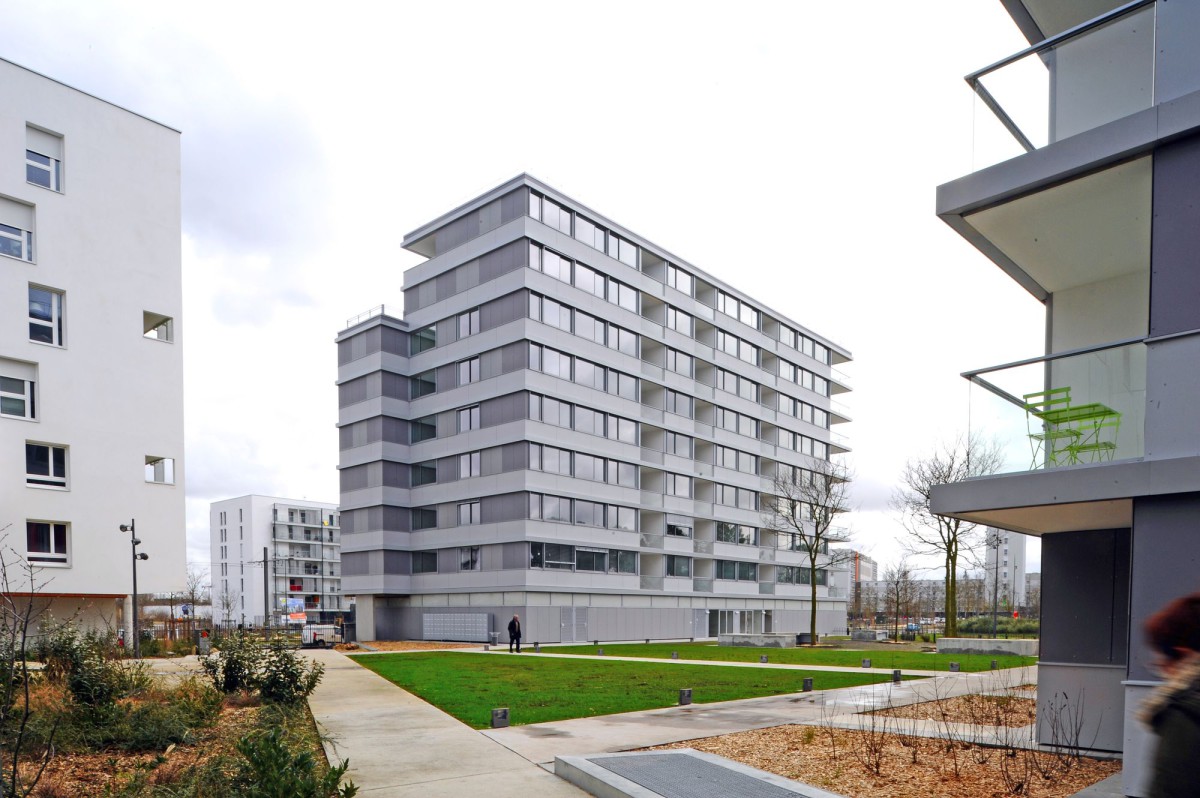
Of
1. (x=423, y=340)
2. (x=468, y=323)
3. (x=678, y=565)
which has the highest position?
(x=468, y=323)

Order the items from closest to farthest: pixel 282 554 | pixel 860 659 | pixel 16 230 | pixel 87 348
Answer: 1. pixel 860 659
2. pixel 16 230
3. pixel 87 348
4. pixel 282 554

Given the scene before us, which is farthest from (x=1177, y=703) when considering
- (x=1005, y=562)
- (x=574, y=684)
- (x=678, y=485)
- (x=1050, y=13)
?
(x=678, y=485)

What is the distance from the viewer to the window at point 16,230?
29406 millimetres

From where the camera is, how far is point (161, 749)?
1058 cm

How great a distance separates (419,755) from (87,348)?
27213mm

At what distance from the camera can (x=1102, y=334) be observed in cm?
1134

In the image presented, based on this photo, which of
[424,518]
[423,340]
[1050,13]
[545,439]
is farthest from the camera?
[423,340]

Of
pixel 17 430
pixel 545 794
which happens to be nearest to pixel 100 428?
pixel 17 430

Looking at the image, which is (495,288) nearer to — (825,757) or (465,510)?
(465,510)

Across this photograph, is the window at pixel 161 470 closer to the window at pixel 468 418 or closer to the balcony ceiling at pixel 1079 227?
the window at pixel 468 418

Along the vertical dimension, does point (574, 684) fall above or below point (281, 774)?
below

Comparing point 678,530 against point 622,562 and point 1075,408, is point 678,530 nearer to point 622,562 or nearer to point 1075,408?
point 622,562

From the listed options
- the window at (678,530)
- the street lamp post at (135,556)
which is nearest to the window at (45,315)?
the street lamp post at (135,556)

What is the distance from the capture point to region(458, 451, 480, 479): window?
4966 cm
